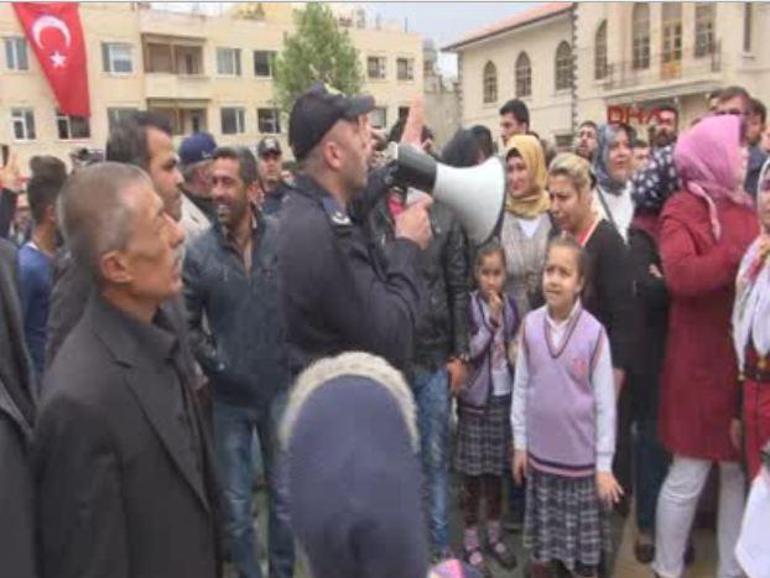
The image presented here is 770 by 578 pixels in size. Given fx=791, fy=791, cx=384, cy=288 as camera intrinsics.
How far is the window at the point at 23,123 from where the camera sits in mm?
33438

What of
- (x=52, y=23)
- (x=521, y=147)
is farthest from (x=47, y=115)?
(x=521, y=147)

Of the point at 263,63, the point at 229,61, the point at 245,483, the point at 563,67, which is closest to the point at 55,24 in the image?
the point at 229,61

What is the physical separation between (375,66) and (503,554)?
4328 cm

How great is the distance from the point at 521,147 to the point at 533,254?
0.56 metres

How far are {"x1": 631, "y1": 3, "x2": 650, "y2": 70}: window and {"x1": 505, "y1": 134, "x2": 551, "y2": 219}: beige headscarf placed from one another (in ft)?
98.5

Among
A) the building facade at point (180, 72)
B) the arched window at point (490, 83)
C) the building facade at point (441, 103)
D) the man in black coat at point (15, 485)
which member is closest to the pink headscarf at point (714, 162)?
the man in black coat at point (15, 485)

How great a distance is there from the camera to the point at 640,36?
31.8m

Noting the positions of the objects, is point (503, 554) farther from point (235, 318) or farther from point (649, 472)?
point (235, 318)

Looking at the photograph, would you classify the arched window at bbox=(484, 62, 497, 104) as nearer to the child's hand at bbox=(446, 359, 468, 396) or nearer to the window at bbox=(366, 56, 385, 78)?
the window at bbox=(366, 56, 385, 78)

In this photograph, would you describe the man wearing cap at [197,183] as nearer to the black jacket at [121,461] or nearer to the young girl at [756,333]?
the black jacket at [121,461]

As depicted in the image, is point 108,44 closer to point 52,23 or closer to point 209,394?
point 52,23

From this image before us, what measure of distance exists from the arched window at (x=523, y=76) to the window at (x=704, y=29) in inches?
335

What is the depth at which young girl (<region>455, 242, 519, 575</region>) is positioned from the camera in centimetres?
385

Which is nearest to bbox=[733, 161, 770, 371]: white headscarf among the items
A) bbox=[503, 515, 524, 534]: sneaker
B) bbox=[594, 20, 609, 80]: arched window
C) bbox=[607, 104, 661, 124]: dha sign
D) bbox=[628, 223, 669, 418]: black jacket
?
bbox=[628, 223, 669, 418]: black jacket
